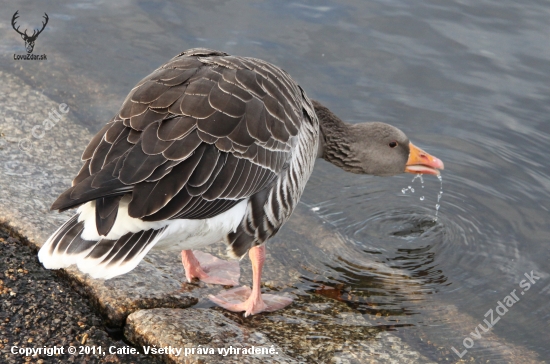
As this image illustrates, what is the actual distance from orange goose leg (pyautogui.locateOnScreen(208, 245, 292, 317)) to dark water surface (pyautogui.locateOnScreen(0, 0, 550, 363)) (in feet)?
2.13

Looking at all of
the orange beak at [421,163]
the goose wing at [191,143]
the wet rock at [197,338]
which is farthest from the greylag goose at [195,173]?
the orange beak at [421,163]

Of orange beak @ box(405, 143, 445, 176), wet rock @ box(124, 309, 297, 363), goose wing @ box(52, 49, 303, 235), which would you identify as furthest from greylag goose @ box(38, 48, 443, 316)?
orange beak @ box(405, 143, 445, 176)

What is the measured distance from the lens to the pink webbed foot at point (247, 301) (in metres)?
4.38

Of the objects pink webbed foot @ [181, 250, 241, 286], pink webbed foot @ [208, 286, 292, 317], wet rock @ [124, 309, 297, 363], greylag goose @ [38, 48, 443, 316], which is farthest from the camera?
pink webbed foot @ [181, 250, 241, 286]

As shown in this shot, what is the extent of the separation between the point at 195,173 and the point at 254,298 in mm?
1125

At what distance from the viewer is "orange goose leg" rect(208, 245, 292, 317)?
4.39 m

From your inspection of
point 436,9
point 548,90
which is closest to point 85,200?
point 548,90

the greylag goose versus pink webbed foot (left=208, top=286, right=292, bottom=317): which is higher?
the greylag goose

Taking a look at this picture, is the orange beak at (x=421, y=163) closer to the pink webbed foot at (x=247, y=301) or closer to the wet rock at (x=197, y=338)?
the pink webbed foot at (x=247, y=301)

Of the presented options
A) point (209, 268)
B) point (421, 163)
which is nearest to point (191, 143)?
point (209, 268)

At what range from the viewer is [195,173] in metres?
3.75

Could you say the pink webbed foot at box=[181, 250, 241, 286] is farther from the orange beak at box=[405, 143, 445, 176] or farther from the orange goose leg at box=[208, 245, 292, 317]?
the orange beak at box=[405, 143, 445, 176]

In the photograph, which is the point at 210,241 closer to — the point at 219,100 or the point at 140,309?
the point at 140,309

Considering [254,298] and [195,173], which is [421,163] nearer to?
[254,298]
